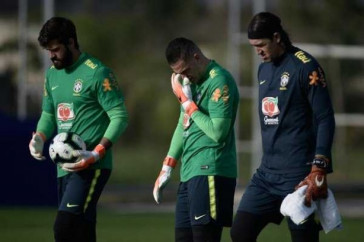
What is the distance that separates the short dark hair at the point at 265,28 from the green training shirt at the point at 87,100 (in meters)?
1.32

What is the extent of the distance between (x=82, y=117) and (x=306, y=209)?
209cm

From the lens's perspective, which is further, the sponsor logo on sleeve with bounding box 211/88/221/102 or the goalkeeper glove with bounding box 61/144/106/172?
the goalkeeper glove with bounding box 61/144/106/172

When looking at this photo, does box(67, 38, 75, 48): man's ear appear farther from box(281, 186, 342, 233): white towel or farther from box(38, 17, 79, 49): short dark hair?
box(281, 186, 342, 233): white towel

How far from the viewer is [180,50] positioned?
9.93 m

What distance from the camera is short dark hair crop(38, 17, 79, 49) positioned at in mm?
10336

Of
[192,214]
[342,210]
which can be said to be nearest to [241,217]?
[192,214]

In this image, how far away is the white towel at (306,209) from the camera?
9297 millimetres

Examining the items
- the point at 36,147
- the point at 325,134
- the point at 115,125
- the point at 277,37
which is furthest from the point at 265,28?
the point at 36,147

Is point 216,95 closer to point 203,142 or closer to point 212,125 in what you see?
point 212,125

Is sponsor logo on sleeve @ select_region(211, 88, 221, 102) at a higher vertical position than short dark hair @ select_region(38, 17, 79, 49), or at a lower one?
lower

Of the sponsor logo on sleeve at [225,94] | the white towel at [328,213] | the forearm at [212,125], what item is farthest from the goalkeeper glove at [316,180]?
the sponsor logo on sleeve at [225,94]

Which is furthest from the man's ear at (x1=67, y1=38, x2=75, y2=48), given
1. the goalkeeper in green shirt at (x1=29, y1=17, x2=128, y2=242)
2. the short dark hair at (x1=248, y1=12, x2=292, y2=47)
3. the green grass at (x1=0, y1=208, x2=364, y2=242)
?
the green grass at (x1=0, y1=208, x2=364, y2=242)

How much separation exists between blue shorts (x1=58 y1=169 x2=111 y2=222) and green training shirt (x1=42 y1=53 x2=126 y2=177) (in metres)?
0.08

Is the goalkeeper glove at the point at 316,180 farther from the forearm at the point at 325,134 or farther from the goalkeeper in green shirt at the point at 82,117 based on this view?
the goalkeeper in green shirt at the point at 82,117
